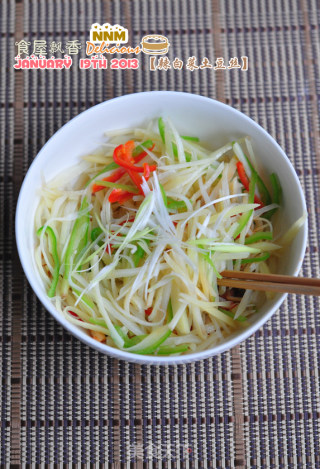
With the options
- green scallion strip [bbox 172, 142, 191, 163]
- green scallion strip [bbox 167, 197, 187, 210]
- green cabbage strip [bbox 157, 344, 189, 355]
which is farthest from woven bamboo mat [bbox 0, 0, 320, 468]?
green scallion strip [bbox 167, 197, 187, 210]

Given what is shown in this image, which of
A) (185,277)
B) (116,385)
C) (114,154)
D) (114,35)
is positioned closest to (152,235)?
(185,277)

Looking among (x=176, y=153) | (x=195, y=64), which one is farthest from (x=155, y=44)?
(x=176, y=153)

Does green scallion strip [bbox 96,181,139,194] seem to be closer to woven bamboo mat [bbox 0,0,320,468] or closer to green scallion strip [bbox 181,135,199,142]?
green scallion strip [bbox 181,135,199,142]

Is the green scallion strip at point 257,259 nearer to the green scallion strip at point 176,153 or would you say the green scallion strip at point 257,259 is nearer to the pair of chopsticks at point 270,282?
the pair of chopsticks at point 270,282

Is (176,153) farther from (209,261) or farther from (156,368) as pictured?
(156,368)

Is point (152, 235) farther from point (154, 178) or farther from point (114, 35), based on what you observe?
point (114, 35)

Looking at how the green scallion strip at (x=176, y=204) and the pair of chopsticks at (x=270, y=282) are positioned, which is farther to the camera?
the green scallion strip at (x=176, y=204)

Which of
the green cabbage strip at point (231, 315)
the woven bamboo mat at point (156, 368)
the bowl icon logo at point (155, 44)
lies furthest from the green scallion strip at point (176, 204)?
the bowl icon logo at point (155, 44)
